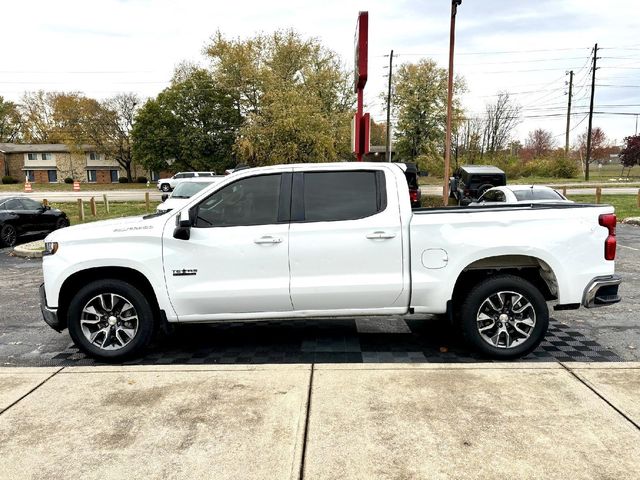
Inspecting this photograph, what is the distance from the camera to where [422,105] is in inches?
2005

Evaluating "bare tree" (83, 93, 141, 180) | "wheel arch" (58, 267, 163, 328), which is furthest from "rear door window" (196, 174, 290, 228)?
"bare tree" (83, 93, 141, 180)

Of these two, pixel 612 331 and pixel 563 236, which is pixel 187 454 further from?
pixel 612 331

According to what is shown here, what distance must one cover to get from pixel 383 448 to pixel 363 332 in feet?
8.74

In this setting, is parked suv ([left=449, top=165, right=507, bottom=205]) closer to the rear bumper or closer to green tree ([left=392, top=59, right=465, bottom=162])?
the rear bumper

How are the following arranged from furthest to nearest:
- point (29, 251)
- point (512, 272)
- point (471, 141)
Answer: point (471, 141) < point (29, 251) < point (512, 272)

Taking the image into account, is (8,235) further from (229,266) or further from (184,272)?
(229,266)

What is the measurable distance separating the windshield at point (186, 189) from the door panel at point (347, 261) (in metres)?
11.3

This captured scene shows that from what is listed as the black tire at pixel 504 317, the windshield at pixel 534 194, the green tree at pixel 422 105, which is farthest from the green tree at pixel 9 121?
the black tire at pixel 504 317

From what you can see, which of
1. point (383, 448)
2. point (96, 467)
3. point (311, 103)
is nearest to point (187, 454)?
point (96, 467)

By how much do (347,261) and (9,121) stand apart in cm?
9583

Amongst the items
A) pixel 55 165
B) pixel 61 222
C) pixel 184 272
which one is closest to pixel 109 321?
pixel 184 272

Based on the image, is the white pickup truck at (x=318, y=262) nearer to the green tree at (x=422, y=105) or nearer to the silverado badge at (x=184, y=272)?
the silverado badge at (x=184, y=272)

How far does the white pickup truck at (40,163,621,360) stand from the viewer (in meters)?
4.54

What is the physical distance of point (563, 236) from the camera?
4574mm
